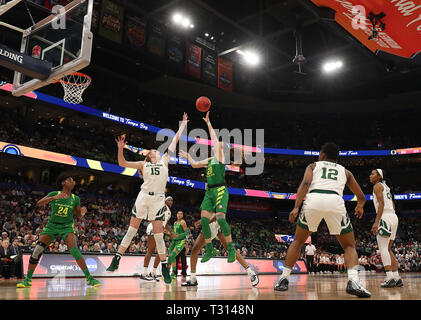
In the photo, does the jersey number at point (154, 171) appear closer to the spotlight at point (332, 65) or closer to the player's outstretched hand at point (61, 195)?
the player's outstretched hand at point (61, 195)

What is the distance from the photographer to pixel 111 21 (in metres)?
17.2

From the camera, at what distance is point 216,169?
6.70 metres

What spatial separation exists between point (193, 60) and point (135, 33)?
3.82 metres

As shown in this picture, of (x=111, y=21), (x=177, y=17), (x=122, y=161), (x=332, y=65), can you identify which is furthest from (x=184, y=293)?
(x=332, y=65)

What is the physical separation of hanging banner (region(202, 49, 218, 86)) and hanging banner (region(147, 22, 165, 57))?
2.90 m

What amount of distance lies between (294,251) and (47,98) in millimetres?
20201

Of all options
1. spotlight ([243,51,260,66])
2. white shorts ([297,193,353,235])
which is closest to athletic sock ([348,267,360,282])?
white shorts ([297,193,353,235])

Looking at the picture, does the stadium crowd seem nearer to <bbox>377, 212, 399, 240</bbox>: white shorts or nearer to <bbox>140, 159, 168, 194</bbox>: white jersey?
<bbox>140, 159, 168, 194</bbox>: white jersey

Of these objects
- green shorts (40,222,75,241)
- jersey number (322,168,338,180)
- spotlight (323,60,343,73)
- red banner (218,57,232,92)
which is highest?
spotlight (323,60,343,73)

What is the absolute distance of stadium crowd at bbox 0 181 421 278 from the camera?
1622 centimetres

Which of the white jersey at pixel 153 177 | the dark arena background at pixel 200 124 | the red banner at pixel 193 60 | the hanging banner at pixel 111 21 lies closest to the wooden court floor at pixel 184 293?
the dark arena background at pixel 200 124

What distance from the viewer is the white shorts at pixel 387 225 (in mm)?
6910

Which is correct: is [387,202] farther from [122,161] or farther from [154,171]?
[122,161]
